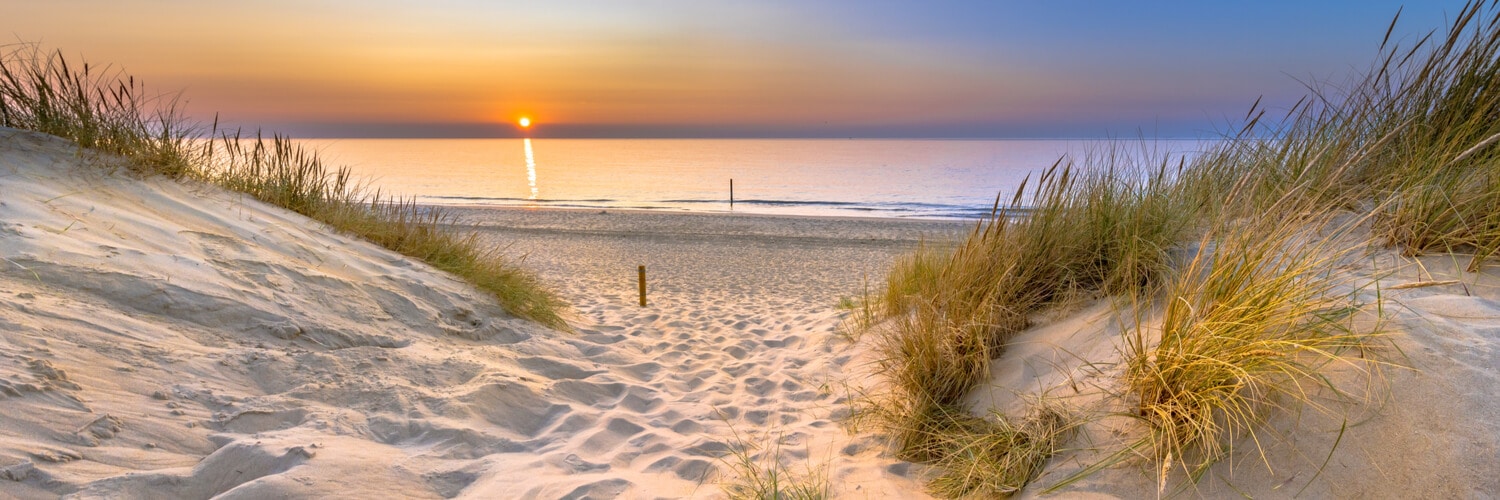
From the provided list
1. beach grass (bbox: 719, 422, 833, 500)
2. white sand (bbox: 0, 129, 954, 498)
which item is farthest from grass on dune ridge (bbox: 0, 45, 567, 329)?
beach grass (bbox: 719, 422, 833, 500)

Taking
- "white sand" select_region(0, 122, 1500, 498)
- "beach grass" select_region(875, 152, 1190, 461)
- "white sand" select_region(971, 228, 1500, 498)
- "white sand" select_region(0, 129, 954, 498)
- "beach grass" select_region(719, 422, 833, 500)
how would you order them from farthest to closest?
"beach grass" select_region(875, 152, 1190, 461) → "beach grass" select_region(719, 422, 833, 500) → "white sand" select_region(0, 129, 954, 498) → "white sand" select_region(0, 122, 1500, 498) → "white sand" select_region(971, 228, 1500, 498)

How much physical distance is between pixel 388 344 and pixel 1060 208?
162 inches

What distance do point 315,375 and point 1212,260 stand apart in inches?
163

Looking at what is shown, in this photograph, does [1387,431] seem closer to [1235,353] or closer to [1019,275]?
[1235,353]

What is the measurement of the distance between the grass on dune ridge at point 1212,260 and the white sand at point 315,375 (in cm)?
63

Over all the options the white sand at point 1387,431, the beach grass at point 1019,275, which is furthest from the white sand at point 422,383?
the beach grass at point 1019,275

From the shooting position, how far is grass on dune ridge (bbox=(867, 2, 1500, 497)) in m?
2.40

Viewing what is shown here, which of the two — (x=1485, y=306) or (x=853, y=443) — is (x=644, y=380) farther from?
(x=1485, y=306)

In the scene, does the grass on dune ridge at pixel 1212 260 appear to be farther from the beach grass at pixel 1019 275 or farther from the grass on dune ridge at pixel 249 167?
the grass on dune ridge at pixel 249 167

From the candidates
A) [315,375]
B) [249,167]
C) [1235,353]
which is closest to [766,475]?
[1235,353]

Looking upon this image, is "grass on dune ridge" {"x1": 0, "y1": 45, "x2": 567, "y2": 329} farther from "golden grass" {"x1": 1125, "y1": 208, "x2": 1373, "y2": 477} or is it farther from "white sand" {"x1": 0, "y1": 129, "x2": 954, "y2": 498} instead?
"golden grass" {"x1": 1125, "y1": 208, "x2": 1373, "y2": 477}

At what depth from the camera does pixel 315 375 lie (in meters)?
3.45

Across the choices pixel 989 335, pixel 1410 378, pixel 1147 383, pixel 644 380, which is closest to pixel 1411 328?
pixel 1410 378

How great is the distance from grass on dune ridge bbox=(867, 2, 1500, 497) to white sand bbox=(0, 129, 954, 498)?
63cm
